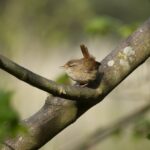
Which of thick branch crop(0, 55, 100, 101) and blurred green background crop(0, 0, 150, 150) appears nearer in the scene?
thick branch crop(0, 55, 100, 101)

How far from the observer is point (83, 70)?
6.41ft

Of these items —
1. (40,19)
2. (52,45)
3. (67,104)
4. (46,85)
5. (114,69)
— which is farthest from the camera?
(52,45)

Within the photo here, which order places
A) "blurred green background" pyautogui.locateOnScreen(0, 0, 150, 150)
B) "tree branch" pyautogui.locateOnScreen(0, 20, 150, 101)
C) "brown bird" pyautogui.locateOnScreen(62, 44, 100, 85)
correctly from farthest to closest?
"blurred green background" pyautogui.locateOnScreen(0, 0, 150, 150), "brown bird" pyautogui.locateOnScreen(62, 44, 100, 85), "tree branch" pyautogui.locateOnScreen(0, 20, 150, 101)

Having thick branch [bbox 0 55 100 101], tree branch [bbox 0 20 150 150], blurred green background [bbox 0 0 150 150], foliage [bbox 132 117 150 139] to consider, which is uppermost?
thick branch [bbox 0 55 100 101]

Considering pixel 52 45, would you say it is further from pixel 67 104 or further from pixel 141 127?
pixel 67 104

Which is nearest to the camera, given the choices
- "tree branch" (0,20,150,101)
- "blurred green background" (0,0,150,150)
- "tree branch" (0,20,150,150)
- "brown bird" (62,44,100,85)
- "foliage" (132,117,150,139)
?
"tree branch" (0,20,150,101)

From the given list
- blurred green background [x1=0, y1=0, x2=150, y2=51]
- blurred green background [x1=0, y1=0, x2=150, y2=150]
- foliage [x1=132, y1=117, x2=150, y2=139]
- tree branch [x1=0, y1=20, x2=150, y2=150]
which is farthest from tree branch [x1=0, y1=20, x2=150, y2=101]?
A: blurred green background [x1=0, y1=0, x2=150, y2=51]

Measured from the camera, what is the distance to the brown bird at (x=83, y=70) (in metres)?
1.95

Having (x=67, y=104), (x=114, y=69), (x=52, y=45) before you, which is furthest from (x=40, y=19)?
(x=67, y=104)

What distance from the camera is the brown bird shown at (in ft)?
6.39

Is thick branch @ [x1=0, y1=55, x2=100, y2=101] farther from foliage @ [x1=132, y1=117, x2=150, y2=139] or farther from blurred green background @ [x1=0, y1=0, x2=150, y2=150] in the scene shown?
blurred green background @ [x1=0, y1=0, x2=150, y2=150]

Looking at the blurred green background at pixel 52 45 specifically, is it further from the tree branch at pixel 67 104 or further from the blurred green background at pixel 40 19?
the tree branch at pixel 67 104

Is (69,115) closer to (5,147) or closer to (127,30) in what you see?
(5,147)

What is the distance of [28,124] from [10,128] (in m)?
0.49
